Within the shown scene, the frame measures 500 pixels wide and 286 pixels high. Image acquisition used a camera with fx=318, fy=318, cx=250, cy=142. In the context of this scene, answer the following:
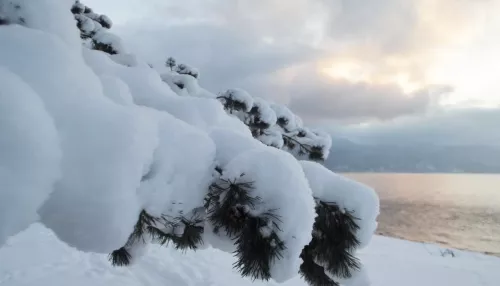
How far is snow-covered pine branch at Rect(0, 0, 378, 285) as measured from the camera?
3.26 ft

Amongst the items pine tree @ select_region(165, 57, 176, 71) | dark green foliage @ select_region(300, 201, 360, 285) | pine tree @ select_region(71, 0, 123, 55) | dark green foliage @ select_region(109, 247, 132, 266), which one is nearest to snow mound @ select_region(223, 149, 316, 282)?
dark green foliage @ select_region(300, 201, 360, 285)

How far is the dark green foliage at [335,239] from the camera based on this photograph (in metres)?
1.46

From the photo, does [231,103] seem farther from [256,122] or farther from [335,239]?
[335,239]

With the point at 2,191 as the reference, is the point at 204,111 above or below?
above

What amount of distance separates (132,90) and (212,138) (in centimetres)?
95

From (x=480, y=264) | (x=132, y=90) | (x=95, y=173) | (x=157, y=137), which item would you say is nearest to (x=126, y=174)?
(x=95, y=173)

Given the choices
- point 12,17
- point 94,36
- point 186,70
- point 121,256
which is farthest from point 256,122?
point 94,36

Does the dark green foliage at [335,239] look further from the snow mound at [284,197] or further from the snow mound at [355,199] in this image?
the snow mound at [284,197]

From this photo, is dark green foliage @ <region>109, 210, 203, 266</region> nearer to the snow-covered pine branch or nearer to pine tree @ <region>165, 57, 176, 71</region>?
the snow-covered pine branch

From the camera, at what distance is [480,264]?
7.80 metres

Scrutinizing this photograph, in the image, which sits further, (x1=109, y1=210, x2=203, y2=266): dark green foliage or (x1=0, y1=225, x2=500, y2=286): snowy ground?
(x1=0, y1=225, x2=500, y2=286): snowy ground

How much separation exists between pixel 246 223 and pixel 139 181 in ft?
1.48

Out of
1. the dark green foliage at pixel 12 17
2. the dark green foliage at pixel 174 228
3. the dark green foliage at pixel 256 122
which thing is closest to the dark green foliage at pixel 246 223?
the dark green foliage at pixel 174 228

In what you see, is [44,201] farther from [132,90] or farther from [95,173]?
[132,90]
